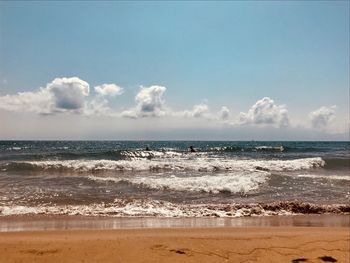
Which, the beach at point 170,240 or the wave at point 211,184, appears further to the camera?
the wave at point 211,184

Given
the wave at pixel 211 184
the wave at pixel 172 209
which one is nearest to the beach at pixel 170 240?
the wave at pixel 172 209

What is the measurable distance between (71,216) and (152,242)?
383 centimetres

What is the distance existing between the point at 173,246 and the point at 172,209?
14.6 ft

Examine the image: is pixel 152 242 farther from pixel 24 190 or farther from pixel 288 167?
pixel 288 167

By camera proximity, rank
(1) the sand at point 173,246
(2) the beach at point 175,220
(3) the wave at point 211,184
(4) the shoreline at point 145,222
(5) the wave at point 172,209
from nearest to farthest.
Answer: (1) the sand at point 173,246 < (2) the beach at point 175,220 < (4) the shoreline at point 145,222 < (5) the wave at point 172,209 < (3) the wave at point 211,184

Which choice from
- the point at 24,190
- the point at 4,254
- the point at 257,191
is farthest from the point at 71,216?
the point at 257,191

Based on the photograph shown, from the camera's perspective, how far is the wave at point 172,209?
1058cm

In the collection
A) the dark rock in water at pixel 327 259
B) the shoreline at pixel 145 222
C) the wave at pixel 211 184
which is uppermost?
the wave at pixel 211 184

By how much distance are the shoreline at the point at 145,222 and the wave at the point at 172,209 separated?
0.49 metres

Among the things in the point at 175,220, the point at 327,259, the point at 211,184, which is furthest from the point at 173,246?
the point at 211,184

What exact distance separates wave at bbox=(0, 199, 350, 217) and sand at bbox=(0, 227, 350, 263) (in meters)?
2.25

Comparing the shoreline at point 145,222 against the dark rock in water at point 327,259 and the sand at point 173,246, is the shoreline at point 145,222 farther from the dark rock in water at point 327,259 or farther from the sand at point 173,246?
the dark rock in water at point 327,259

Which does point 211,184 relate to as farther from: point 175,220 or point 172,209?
point 175,220

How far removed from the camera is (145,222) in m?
9.52
